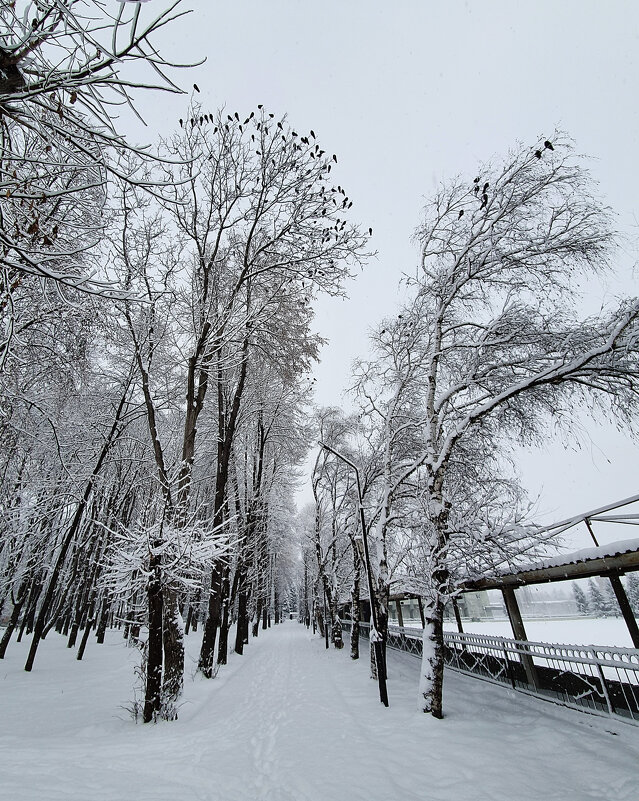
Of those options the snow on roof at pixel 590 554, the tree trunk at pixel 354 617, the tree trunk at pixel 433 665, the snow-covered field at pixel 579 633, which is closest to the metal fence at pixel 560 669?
the snow on roof at pixel 590 554

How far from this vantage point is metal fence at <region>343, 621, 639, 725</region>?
6871 millimetres

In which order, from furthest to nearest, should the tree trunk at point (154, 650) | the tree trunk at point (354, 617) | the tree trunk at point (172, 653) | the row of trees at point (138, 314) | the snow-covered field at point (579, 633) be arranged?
1. the snow-covered field at point (579, 633)
2. the tree trunk at point (354, 617)
3. the tree trunk at point (172, 653)
4. the tree trunk at point (154, 650)
5. the row of trees at point (138, 314)

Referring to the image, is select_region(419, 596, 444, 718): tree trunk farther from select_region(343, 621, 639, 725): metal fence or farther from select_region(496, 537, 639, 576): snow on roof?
select_region(343, 621, 639, 725): metal fence

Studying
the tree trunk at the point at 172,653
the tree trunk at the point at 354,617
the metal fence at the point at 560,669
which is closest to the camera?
the metal fence at the point at 560,669

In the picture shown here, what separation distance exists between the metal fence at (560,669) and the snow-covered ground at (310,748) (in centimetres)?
47

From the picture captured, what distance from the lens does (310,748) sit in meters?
5.70

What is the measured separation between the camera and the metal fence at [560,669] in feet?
22.5

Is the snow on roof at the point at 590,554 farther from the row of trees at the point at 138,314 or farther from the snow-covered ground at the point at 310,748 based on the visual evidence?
the row of trees at the point at 138,314

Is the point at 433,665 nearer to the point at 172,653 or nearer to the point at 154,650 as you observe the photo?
the point at 172,653

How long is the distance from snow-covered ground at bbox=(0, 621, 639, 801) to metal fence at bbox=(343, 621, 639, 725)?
47 cm

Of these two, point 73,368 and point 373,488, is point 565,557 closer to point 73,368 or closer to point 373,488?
point 373,488

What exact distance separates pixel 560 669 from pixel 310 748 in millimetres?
6012

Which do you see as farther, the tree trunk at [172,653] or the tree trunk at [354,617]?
the tree trunk at [354,617]

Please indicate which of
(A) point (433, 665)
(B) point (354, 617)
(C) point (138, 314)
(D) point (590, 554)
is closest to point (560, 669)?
(D) point (590, 554)
